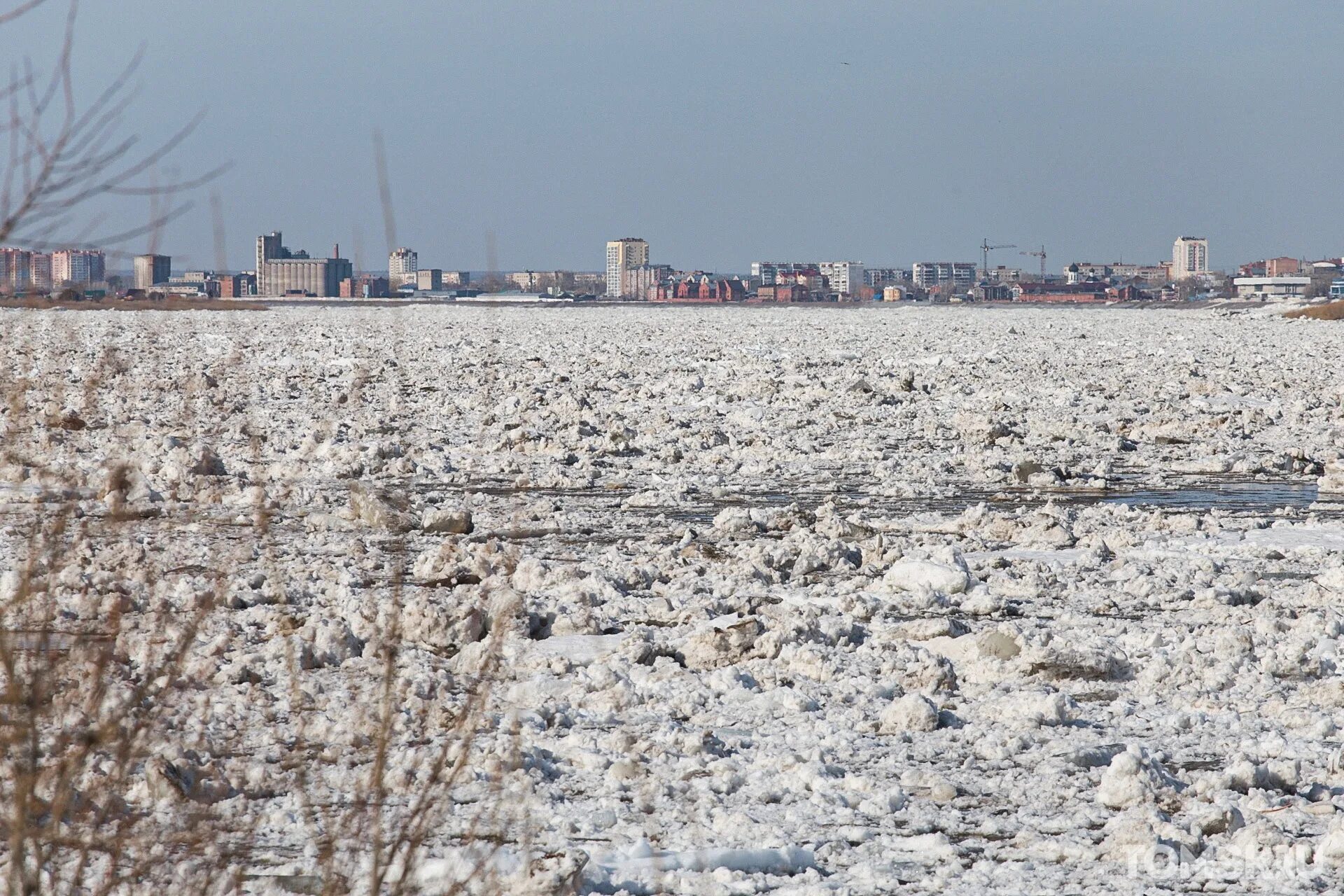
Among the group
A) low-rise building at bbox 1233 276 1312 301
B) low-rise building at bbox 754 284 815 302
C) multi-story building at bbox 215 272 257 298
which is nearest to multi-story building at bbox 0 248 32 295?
multi-story building at bbox 215 272 257 298

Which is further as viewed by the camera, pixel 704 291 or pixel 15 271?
pixel 704 291

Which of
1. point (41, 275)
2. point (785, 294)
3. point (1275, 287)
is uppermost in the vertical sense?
point (1275, 287)

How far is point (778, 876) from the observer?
3910 millimetres

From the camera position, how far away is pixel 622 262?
181m

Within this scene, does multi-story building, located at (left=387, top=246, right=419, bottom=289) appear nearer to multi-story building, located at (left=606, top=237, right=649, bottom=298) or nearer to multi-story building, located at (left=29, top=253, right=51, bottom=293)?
multi-story building, located at (left=29, top=253, right=51, bottom=293)

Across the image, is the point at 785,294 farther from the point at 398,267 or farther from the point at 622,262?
the point at 398,267

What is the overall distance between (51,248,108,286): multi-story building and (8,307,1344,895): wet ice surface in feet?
0.49

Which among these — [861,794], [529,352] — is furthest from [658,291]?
[861,794]

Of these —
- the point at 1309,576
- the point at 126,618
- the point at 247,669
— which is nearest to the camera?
the point at 247,669

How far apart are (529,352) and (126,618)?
2067 centimetres

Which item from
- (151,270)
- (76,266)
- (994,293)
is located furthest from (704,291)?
(76,266)

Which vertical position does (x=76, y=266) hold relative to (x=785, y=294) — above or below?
below

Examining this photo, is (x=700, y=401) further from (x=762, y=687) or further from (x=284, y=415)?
(x=762, y=687)

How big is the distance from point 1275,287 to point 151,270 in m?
163
